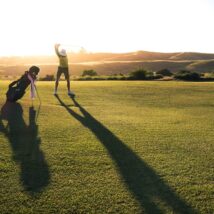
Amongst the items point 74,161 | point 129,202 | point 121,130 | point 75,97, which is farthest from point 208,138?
point 75,97

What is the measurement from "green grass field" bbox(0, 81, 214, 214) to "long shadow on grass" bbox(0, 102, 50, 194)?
0.01 meters

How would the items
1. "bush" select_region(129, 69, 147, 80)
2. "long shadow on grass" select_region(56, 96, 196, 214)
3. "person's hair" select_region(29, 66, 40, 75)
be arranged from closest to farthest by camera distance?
"long shadow on grass" select_region(56, 96, 196, 214)
"person's hair" select_region(29, 66, 40, 75)
"bush" select_region(129, 69, 147, 80)

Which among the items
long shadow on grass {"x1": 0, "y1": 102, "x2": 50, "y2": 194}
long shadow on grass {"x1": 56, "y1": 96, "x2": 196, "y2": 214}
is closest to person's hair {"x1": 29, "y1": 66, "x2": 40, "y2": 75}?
long shadow on grass {"x1": 0, "y1": 102, "x2": 50, "y2": 194}

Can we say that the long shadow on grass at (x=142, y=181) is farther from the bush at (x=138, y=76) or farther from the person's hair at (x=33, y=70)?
the bush at (x=138, y=76)

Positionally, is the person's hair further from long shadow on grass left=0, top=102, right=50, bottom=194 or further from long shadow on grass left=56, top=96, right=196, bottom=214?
long shadow on grass left=56, top=96, right=196, bottom=214

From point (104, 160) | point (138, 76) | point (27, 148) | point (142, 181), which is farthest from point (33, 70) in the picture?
point (138, 76)

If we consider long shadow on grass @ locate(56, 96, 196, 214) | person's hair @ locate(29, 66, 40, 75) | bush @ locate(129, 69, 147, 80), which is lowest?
long shadow on grass @ locate(56, 96, 196, 214)

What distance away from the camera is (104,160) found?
627cm

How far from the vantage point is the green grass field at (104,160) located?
477 centimetres

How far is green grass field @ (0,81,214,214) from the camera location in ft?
15.6

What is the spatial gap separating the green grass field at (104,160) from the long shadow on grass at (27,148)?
0.04 ft

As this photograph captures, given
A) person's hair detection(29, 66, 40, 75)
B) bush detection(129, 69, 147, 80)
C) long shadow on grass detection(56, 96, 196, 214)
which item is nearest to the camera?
long shadow on grass detection(56, 96, 196, 214)

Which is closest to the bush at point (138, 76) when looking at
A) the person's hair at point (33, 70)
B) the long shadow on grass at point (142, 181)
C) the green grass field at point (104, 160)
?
the green grass field at point (104, 160)

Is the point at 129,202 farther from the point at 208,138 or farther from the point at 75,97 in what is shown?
the point at 75,97
